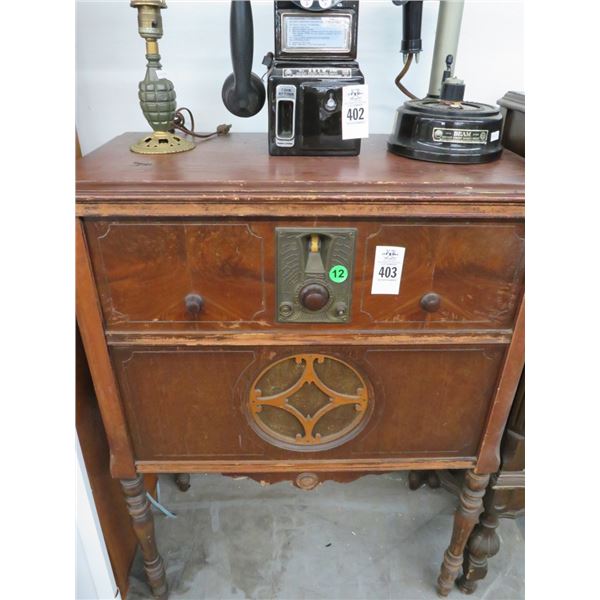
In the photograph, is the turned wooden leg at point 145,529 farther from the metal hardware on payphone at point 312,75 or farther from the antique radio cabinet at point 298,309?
the metal hardware on payphone at point 312,75

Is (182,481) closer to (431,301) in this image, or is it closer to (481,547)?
(481,547)

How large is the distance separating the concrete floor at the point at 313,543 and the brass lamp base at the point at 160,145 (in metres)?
1.13

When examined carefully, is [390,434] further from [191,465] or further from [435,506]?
[435,506]

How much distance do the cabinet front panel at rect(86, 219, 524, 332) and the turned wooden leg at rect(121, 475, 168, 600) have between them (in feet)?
1.35

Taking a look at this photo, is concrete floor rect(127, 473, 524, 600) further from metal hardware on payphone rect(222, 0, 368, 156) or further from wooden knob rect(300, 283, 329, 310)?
metal hardware on payphone rect(222, 0, 368, 156)

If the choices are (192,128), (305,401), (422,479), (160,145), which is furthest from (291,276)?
(422,479)

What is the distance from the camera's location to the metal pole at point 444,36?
1057 mm

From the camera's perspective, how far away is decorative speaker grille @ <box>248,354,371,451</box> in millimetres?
938

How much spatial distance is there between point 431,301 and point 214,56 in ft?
2.73

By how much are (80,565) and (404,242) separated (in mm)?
1030

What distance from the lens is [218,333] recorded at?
865mm

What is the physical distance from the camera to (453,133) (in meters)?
0.88

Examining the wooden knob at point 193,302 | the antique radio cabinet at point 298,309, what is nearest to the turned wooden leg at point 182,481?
the antique radio cabinet at point 298,309

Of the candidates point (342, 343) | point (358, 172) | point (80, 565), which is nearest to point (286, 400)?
point (342, 343)
